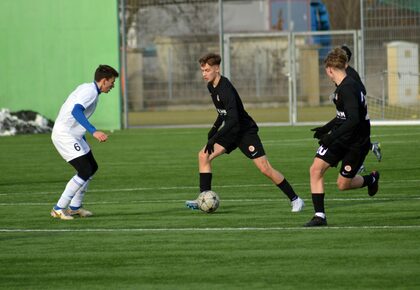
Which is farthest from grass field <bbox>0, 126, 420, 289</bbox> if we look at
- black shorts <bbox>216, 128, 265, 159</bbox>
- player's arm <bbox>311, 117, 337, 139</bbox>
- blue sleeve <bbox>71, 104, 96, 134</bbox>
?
blue sleeve <bbox>71, 104, 96, 134</bbox>

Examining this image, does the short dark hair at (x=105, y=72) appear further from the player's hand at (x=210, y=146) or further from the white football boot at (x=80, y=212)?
the white football boot at (x=80, y=212)

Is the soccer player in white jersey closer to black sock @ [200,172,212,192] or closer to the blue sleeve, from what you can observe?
the blue sleeve

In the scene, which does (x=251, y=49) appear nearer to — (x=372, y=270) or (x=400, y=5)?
(x=400, y=5)

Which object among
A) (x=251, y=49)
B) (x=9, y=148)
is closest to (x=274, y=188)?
(x=9, y=148)

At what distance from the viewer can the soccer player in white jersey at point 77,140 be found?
1393 cm

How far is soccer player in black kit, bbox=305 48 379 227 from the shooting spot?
12.4 m

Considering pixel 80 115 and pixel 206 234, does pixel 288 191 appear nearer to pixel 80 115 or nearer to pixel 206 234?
pixel 206 234

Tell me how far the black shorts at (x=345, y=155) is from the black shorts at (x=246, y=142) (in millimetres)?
1316

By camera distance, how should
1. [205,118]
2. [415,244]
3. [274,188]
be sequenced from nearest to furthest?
[415,244], [274,188], [205,118]

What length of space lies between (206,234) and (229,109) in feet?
8.32

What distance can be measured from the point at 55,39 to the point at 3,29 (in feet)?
5.51

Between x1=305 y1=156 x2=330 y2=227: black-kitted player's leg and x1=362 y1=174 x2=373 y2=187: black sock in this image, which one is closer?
x1=305 y1=156 x2=330 y2=227: black-kitted player's leg

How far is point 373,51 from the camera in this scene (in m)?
35.4

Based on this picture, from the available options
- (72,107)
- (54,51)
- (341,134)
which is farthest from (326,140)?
(54,51)
